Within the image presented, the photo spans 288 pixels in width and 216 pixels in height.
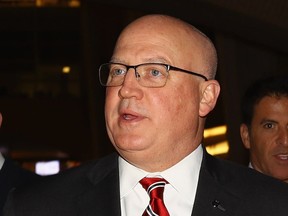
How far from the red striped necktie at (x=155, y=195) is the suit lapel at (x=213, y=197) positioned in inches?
3.9

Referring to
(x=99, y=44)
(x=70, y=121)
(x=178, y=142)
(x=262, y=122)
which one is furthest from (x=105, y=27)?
(x=178, y=142)

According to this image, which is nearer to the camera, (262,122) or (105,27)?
(262,122)

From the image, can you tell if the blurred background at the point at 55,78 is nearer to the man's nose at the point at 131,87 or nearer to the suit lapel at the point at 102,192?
the suit lapel at the point at 102,192

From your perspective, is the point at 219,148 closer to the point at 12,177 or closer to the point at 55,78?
the point at 12,177

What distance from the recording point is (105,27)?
13648mm

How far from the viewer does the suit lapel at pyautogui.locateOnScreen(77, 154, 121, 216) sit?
1877 mm

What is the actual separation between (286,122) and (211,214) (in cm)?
134

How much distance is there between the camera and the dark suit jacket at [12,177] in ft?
8.57

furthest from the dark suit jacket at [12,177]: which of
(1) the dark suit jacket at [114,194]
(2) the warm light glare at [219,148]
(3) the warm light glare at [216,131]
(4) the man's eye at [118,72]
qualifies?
(3) the warm light glare at [216,131]

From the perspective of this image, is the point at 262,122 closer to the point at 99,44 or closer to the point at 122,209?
the point at 122,209

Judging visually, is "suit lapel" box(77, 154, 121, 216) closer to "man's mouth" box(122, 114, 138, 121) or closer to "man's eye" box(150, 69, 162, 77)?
Result: "man's mouth" box(122, 114, 138, 121)

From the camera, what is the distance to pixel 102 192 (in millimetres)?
1932

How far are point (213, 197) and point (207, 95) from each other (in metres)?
0.34

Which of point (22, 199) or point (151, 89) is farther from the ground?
point (151, 89)
